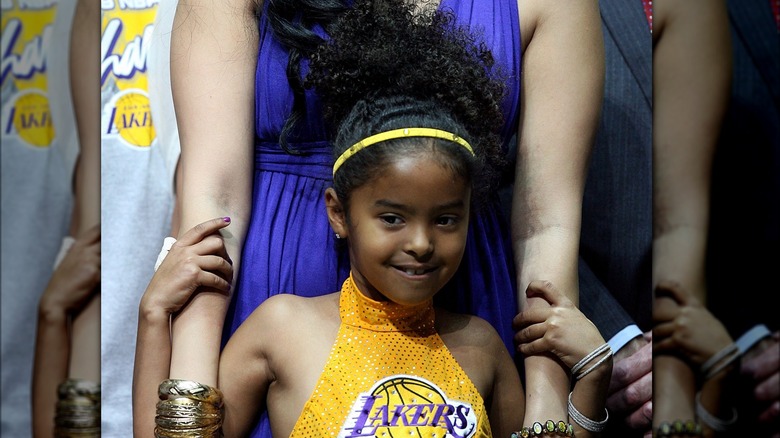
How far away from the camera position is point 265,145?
3.83 feet

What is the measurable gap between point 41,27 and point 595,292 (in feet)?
2.62

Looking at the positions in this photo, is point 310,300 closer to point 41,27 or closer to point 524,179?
point 524,179

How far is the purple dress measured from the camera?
45.4 inches

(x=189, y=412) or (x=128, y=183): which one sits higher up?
(x=128, y=183)

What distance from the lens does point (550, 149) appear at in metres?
1.17

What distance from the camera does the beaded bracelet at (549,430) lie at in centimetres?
113

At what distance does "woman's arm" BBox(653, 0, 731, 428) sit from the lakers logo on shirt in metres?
0.26

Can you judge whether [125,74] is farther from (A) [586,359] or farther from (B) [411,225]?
(A) [586,359]

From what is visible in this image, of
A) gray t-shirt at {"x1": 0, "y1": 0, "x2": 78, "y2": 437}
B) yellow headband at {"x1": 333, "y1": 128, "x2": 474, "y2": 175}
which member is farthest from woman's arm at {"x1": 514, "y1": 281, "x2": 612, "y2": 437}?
gray t-shirt at {"x1": 0, "y1": 0, "x2": 78, "y2": 437}

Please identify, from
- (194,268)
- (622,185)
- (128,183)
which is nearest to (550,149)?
(622,185)

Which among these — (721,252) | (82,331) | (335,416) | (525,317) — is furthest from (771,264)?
(82,331)

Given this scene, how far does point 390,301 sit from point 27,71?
589mm

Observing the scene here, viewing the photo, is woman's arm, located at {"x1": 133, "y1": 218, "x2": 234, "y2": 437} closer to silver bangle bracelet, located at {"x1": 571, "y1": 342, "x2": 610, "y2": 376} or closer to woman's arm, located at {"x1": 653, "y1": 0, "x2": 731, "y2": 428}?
silver bangle bracelet, located at {"x1": 571, "y1": 342, "x2": 610, "y2": 376}

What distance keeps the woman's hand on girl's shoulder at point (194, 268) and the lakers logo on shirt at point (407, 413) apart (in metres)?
0.22
